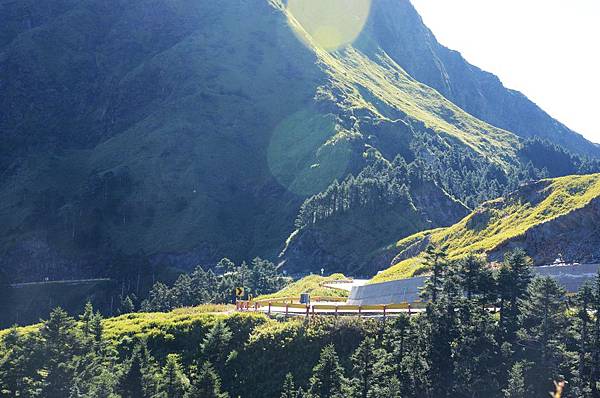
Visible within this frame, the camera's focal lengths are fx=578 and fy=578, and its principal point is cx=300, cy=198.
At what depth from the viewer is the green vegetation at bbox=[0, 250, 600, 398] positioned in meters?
34.9

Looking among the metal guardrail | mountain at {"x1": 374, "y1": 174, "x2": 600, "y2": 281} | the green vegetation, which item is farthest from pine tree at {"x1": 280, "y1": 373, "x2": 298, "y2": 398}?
mountain at {"x1": 374, "y1": 174, "x2": 600, "y2": 281}

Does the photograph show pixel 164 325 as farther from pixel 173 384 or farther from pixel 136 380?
pixel 173 384

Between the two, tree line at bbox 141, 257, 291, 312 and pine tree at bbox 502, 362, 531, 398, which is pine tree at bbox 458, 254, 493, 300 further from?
tree line at bbox 141, 257, 291, 312

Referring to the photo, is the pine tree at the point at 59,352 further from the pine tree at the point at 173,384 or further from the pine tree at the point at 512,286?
the pine tree at the point at 512,286

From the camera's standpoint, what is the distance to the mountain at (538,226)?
60.8 meters

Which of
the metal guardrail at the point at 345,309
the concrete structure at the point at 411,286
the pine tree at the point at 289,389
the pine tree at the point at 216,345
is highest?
the concrete structure at the point at 411,286

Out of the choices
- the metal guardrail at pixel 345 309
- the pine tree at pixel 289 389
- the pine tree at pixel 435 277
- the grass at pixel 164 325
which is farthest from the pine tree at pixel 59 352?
the pine tree at pixel 435 277

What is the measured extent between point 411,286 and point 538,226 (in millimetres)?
20779

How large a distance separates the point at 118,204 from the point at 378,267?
9852 cm

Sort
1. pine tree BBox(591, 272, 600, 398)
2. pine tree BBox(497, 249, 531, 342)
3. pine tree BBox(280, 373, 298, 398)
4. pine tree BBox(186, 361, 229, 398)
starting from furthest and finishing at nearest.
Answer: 1. pine tree BBox(497, 249, 531, 342)
2. pine tree BBox(280, 373, 298, 398)
3. pine tree BBox(186, 361, 229, 398)
4. pine tree BBox(591, 272, 600, 398)

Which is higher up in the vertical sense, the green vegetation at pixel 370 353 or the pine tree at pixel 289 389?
the green vegetation at pixel 370 353

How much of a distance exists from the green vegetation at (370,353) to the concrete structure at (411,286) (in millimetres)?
6038

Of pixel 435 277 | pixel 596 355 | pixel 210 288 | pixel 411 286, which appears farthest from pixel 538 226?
pixel 210 288

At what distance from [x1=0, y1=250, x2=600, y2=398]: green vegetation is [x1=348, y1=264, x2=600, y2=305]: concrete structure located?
6.04 m
